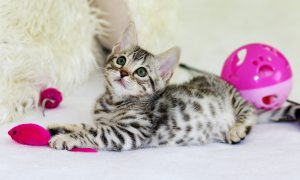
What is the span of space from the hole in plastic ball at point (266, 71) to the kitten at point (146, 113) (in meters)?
0.22

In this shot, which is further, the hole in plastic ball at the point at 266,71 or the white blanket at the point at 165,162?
the hole in plastic ball at the point at 266,71

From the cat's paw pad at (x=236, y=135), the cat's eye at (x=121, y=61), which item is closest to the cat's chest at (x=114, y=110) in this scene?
the cat's eye at (x=121, y=61)

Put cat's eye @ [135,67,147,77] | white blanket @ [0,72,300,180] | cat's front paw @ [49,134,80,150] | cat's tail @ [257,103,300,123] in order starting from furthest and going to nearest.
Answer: cat's tail @ [257,103,300,123] → cat's eye @ [135,67,147,77] → cat's front paw @ [49,134,80,150] → white blanket @ [0,72,300,180]

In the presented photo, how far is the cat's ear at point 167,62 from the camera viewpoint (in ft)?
4.60

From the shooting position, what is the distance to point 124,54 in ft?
4.59

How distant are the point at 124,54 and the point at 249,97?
51cm

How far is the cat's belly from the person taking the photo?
138 centimetres

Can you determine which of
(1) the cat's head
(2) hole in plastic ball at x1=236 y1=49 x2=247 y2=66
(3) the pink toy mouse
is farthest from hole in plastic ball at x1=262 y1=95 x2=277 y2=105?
(3) the pink toy mouse

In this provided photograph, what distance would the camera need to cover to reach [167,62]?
142 cm

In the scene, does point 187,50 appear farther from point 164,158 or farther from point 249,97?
point 164,158

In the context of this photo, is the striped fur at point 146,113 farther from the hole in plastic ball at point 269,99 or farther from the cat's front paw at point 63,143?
the hole in plastic ball at point 269,99

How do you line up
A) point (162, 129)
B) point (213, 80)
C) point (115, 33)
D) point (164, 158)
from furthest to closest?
point (115, 33), point (213, 80), point (162, 129), point (164, 158)

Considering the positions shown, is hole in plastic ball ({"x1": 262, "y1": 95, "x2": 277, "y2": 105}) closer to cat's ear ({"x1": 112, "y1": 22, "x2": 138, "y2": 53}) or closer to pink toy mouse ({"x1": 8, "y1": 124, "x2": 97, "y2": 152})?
cat's ear ({"x1": 112, "y1": 22, "x2": 138, "y2": 53})

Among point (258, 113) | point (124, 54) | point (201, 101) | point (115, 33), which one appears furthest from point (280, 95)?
point (115, 33)
